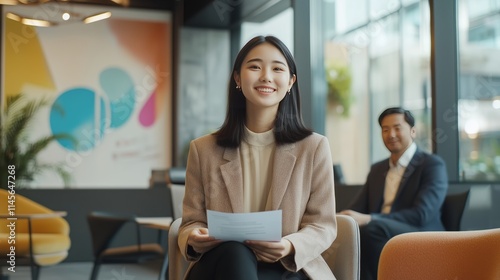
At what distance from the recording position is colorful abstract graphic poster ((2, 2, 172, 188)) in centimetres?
919

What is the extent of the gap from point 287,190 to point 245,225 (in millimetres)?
271

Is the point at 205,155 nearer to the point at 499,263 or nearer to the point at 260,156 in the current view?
the point at 260,156

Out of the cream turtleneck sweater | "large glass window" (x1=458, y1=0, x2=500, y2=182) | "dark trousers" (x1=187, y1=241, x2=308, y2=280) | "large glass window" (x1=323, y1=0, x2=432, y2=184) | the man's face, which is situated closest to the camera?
"dark trousers" (x1=187, y1=241, x2=308, y2=280)

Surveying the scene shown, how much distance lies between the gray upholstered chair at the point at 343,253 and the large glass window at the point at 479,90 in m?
3.09

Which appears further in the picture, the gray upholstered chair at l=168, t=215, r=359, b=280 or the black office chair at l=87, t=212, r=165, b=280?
the black office chair at l=87, t=212, r=165, b=280

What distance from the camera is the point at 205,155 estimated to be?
2.20 m

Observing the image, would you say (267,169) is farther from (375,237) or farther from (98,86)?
(98,86)

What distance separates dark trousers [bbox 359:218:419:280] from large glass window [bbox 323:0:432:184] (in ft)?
6.24

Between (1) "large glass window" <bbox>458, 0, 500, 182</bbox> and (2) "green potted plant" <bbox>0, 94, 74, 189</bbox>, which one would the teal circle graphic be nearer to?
(2) "green potted plant" <bbox>0, 94, 74, 189</bbox>

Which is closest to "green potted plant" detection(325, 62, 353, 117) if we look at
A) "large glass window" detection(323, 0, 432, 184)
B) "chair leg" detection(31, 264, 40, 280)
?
"large glass window" detection(323, 0, 432, 184)

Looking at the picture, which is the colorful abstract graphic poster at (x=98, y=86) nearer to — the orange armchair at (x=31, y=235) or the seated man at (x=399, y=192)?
the orange armchair at (x=31, y=235)

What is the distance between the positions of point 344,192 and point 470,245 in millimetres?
2899

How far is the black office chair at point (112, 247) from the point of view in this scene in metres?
4.58

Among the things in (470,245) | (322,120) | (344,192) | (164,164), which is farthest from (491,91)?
(164,164)
